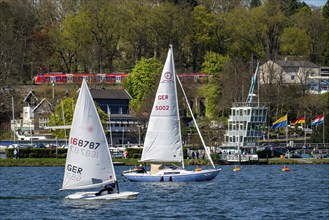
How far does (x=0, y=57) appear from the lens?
163m

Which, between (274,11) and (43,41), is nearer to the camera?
(43,41)

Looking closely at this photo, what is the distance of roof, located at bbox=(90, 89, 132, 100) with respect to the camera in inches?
6038

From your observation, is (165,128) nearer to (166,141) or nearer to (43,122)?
(166,141)

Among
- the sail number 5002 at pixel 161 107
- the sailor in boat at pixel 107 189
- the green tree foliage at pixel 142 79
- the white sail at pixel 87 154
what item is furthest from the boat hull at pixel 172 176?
the green tree foliage at pixel 142 79

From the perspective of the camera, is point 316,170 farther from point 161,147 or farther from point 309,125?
point 309,125

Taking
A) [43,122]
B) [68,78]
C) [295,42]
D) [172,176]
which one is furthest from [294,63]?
[172,176]

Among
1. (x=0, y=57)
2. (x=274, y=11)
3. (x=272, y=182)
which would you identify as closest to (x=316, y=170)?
(x=272, y=182)

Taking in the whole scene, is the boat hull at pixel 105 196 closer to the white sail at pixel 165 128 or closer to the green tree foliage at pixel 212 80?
the white sail at pixel 165 128

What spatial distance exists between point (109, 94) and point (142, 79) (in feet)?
28.5

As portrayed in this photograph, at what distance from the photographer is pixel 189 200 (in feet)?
218

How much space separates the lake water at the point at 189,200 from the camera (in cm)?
5788

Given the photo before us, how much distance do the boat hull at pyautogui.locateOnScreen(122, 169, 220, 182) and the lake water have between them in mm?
620

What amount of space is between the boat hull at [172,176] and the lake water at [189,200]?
2.03 feet

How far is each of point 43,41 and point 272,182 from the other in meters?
94.1
